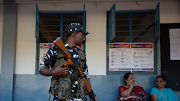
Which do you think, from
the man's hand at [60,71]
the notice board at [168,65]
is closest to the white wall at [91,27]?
the notice board at [168,65]

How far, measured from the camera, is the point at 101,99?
4.02m

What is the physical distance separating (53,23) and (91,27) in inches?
44.7

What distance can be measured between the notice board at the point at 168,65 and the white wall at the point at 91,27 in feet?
1.28

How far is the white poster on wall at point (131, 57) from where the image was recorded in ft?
13.4

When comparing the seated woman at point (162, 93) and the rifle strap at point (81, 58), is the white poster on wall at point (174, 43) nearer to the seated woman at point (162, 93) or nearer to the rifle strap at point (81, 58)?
the seated woman at point (162, 93)

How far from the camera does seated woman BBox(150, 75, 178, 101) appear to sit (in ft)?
11.7

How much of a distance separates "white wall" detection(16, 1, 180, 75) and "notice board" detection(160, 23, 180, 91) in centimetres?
39

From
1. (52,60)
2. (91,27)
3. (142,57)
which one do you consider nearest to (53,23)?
(91,27)

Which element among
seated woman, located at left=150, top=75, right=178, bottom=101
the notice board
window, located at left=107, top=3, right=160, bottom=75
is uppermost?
window, located at left=107, top=3, right=160, bottom=75

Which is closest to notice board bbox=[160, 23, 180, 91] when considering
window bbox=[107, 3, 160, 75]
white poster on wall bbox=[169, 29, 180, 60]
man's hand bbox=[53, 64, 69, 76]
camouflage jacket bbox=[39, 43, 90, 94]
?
white poster on wall bbox=[169, 29, 180, 60]

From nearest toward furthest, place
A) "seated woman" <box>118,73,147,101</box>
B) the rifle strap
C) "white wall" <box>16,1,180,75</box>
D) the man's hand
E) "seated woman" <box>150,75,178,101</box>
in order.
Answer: the man's hand
the rifle strap
"seated woman" <box>118,73,147,101</box>
"seated woman" <box>150,75,178,101</box>
"white wall" <box>16,1,180,75</box>

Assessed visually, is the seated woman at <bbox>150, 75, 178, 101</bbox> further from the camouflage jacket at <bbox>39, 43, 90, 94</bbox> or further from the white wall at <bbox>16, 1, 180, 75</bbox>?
the camouflage jacket at <bbox>39, 43, 90, 94</bbox>

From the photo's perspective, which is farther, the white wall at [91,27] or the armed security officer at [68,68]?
the white wall at [91,27]

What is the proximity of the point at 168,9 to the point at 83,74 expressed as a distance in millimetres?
3349
